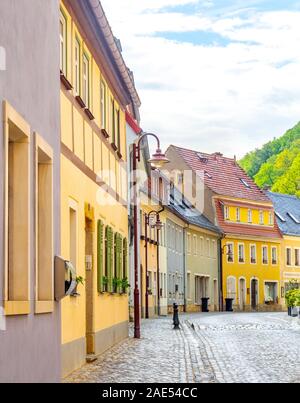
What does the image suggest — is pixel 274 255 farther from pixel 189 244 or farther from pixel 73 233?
pixel 73 233

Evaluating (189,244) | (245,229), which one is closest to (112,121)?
(189,244)

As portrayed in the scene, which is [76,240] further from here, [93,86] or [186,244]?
[186,244]

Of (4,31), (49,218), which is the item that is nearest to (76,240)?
(49,218)

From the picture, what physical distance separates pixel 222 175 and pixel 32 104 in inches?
2961

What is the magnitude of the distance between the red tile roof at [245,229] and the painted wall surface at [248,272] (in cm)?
52

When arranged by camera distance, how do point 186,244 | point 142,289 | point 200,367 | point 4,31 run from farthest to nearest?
point 186,244 → point 142,289 → point 200,367 → point 4,31

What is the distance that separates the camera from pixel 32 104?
10.5 metres

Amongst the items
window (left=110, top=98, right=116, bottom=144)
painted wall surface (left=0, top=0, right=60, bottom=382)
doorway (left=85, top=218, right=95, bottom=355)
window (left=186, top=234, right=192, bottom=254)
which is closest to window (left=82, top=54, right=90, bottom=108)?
doorway (left=85, top=218, right=95, bottom=355)

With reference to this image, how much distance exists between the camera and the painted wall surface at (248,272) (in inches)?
A: 3174

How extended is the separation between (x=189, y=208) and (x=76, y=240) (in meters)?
59.8

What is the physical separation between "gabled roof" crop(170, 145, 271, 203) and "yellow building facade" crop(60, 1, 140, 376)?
54969 millimetres

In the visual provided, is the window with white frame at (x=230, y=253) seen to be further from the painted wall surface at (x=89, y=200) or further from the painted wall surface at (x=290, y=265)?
the painted wall surface at (x=89, y=200)

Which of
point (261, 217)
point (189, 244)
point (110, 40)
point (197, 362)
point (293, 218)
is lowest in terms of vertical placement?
point (197, 362)

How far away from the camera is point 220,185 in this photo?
82812mm
